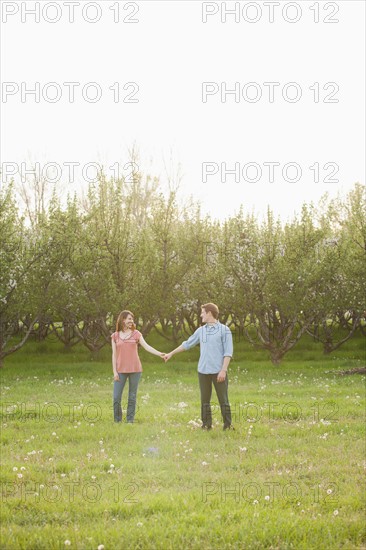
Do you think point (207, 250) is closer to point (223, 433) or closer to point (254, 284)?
point (254, 284)

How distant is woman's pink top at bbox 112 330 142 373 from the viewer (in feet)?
48.1

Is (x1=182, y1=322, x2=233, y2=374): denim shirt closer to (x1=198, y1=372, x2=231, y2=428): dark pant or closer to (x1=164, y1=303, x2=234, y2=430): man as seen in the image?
(x1=164, y1=303, x2=234, y2=430): man

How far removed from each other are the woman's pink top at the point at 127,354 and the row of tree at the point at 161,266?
14640 mm

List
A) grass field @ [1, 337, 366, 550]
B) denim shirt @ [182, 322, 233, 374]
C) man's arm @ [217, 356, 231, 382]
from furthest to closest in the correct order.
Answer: denim shirt @ [182, 322, 233, 374] → man's arm @ [217, 356, 231, 382] → grass field @ [1, 337, 366, 550]

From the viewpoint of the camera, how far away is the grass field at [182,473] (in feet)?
24.8

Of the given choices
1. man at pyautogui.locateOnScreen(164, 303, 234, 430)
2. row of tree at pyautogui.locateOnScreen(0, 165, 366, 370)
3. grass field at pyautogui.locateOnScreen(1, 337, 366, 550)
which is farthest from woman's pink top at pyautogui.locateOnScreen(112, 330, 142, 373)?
row of tree at pyautogui.locateOnScreen(0, 165, 366, 370)

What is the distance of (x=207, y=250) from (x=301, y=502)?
28.0 metres

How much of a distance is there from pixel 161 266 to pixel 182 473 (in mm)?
24511

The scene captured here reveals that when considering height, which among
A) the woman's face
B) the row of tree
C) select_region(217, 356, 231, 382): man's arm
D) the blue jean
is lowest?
the blue jean

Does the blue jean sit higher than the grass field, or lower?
higher

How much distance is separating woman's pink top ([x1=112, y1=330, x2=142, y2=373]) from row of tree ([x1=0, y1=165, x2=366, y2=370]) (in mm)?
14640

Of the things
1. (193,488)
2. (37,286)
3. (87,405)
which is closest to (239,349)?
(37,286)

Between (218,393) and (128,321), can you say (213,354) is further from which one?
(128,321)

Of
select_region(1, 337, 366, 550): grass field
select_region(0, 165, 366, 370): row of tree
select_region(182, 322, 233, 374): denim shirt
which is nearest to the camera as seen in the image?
select_region(1, 337, 366, 550): grass field
